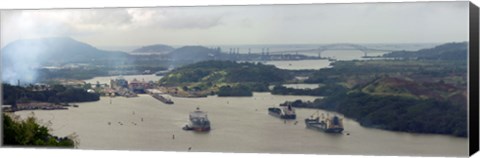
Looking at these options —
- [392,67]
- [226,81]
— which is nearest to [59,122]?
[226,81]

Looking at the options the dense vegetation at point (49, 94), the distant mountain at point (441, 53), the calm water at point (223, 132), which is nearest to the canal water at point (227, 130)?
the calm water at point (223, 132)

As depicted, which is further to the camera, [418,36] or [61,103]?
[61,103]

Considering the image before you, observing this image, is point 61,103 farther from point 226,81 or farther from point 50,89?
point 226,81

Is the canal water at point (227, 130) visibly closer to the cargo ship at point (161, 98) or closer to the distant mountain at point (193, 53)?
the cargo ship at point (161, 98)

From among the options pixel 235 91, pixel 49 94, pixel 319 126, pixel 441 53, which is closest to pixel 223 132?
pixel 235 91

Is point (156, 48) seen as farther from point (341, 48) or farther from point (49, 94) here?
point (341, 48)

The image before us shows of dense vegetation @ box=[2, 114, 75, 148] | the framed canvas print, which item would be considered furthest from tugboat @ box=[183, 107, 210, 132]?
dense vegetation @ box=[2, 114, 75, 148]
